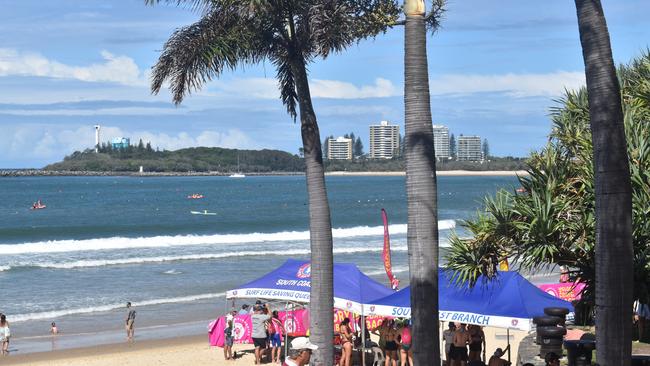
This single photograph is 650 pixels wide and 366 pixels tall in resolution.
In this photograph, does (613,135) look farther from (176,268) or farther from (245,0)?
(176,268)

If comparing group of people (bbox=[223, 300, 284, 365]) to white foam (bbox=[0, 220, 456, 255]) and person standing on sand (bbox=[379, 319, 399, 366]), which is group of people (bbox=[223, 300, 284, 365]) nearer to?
person standing on sand (bbox=[379, 319, 399, 366])

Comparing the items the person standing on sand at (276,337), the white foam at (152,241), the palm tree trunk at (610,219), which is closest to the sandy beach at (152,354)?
the person standing on sand at (276,337)

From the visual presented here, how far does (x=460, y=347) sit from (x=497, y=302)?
1.69 meters

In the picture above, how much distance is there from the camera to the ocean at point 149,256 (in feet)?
96.3

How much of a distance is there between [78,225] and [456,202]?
55684 mm

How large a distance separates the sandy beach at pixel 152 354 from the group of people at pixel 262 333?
392 millimetres

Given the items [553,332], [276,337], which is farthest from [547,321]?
[276,337]

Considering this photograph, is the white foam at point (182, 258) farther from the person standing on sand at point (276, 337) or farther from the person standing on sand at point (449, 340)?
the person standing on sand at point (449, 340)

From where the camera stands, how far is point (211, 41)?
1456cm

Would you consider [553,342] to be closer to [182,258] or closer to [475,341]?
[475,341]

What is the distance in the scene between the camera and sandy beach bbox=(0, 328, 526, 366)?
21.0 metres

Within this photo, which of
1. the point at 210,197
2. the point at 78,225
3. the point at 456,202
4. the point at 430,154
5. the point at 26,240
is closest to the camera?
the point at 430,154

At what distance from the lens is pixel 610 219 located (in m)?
6.93

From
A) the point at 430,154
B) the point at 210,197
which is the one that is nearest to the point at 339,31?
the point at 430,154
